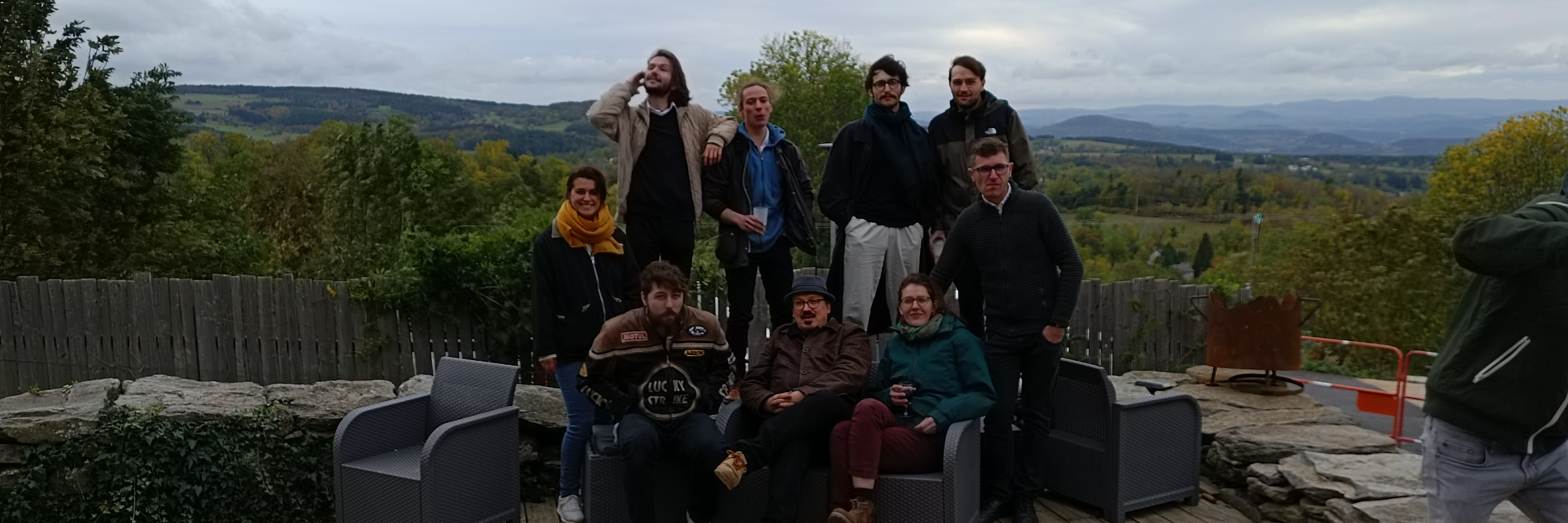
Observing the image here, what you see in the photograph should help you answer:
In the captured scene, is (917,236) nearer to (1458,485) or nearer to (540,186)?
(1458,485)

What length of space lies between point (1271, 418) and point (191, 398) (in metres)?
4.94

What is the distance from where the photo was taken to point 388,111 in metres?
49.1

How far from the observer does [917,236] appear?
15.7ft

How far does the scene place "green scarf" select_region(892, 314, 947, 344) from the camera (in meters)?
4.05

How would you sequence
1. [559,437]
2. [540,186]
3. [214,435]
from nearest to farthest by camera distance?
Result: [214,435]
[559,437]
[540,186]

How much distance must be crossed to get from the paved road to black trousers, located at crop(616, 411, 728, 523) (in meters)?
8.74

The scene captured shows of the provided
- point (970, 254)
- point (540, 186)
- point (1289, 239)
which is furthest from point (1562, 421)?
point (1289, 239)

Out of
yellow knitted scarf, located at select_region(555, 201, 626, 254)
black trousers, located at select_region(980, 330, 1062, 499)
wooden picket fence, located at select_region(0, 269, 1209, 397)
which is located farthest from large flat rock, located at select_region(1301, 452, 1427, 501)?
yellow knitted scarf, located at select_region(555, 201, 626, 254)

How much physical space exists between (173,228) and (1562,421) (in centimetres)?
1848

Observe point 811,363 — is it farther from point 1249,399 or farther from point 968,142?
point 1249,399

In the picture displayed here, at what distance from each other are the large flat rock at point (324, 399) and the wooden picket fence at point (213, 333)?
0.90m

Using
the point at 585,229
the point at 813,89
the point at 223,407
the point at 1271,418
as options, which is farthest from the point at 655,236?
the point at 813,89

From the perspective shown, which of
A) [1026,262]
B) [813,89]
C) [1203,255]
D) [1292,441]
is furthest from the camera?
[1203,255]

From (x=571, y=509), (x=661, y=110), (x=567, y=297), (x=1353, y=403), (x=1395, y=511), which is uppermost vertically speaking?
(x=661, y=110)
